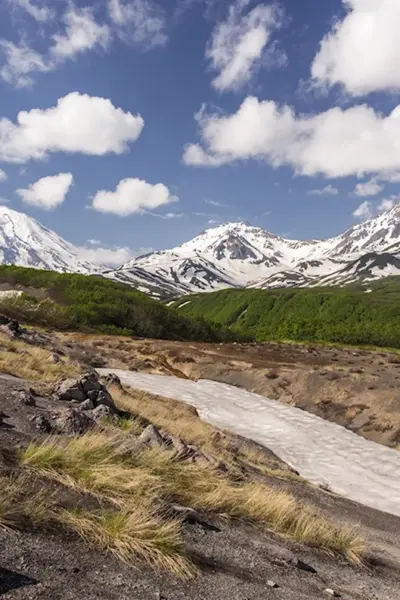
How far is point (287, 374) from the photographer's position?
4453 cm

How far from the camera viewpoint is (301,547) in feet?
25.0

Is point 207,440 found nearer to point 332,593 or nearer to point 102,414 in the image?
point 102,414

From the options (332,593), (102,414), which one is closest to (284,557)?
(332,593)

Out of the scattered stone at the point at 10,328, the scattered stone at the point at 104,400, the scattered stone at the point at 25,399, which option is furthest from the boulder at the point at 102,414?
the scattered stone at the point at 10,328

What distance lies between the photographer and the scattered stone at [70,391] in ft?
49.1

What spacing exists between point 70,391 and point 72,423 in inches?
180

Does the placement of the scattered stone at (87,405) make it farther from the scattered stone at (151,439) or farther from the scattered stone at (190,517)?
the scattered stone at (190,517)

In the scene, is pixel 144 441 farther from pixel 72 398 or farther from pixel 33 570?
pixel 33 570

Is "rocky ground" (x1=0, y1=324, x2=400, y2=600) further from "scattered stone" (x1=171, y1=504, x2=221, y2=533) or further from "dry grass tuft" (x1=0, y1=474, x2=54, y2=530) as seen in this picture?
"dry grass tuft" (x1=0, y1=474, x2=54, y2=530)

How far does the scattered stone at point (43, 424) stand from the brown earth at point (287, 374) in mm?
25295

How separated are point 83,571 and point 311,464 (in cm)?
2134

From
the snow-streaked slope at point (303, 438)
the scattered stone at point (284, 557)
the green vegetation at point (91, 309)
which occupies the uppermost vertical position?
the green vegetation at point (91, 309)

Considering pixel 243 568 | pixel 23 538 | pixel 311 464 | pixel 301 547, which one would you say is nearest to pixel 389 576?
pixel 301 547

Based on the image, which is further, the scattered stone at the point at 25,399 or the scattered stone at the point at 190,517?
the scattered stone at the point at 25,399
